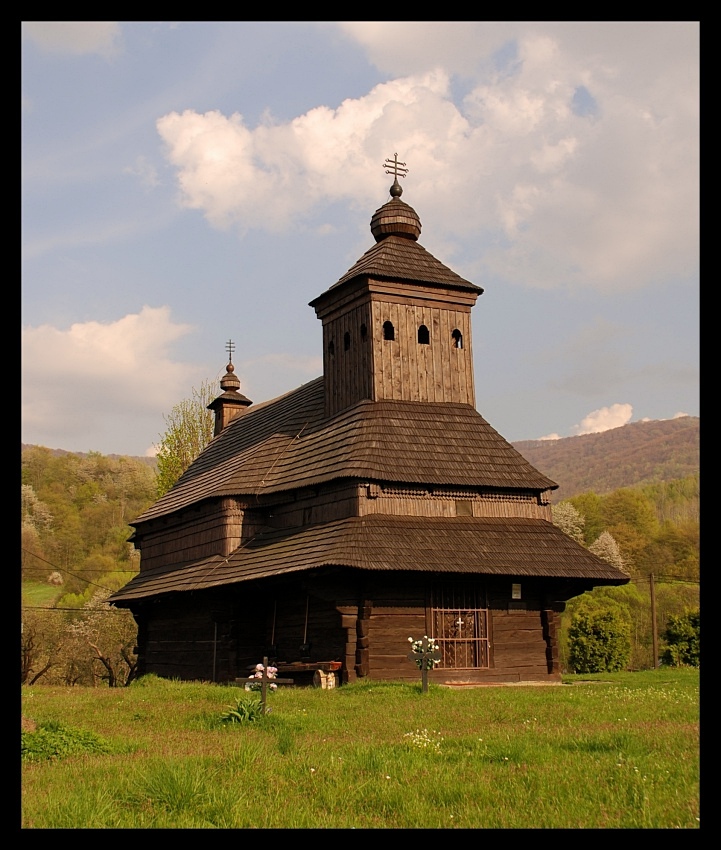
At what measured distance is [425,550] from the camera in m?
20.8

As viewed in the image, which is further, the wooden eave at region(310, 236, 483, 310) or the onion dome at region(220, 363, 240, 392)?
the onion dome at region(220, 363, 240, 392)

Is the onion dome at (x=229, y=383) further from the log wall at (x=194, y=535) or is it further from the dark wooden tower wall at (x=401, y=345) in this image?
the dark wooden tower wall at (x=401, y=345)

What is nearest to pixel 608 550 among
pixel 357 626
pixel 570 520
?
pixel 570 520

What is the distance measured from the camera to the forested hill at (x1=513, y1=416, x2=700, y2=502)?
136000 millimetres

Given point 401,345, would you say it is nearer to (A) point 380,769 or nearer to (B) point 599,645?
(B) point 599,645

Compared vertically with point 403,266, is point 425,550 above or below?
below

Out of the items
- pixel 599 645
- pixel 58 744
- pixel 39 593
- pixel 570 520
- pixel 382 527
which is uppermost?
pixel 382 527

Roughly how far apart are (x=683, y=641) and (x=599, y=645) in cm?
255

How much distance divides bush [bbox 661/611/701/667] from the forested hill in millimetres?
98554

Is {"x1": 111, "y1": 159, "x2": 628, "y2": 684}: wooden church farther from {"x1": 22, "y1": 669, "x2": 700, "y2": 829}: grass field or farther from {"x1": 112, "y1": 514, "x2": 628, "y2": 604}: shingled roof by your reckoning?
{"x1": 22, "y1": 669, "x2": 700, "y2": 829}: grass field

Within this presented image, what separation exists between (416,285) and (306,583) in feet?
29.2

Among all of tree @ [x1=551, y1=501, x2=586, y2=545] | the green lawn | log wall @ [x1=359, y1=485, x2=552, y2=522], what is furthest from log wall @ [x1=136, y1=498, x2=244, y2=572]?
tree @ [x1=551, y1=501, x2=586, y2=545]

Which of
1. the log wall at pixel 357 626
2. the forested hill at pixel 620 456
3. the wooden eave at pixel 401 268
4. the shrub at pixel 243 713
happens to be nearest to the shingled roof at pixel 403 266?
the wooden eave at pixel 401 268
